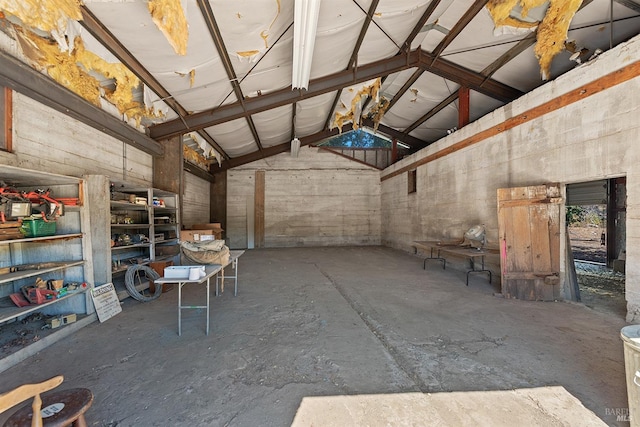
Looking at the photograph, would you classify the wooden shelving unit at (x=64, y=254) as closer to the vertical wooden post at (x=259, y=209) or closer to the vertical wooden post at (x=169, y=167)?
the vertical wooden post at (x=169, y=167)

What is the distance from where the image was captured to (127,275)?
14.1 feet

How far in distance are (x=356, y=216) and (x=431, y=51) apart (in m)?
6.88

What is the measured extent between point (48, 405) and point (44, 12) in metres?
3.59

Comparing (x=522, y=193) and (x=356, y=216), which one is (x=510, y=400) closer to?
(x=522, y=193)

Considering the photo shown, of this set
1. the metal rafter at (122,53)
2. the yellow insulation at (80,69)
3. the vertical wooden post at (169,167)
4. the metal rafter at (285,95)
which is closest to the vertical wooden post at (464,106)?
the metal rafter at (285,95)

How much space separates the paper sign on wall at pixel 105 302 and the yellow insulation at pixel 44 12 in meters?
3.01

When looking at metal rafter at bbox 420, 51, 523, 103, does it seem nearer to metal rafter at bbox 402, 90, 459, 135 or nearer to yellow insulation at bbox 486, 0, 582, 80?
metal rafter at bbox 402, 90, 459, 135

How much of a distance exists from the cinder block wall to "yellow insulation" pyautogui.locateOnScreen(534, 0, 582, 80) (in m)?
0.76

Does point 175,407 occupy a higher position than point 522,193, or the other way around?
point 522,193

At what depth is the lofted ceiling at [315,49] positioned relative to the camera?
10.4 feet

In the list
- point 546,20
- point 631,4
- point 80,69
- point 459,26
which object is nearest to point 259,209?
point 80,69

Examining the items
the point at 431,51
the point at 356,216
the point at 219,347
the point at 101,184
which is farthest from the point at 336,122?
the point at 219,347

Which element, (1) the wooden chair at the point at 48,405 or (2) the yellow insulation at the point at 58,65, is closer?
(1) the wooden chair at the point at 48,405

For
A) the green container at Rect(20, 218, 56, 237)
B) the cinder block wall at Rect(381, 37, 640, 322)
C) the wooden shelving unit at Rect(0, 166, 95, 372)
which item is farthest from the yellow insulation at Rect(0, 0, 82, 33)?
the cinder block wall at Rect(381, 37, 640, 322)
